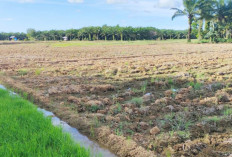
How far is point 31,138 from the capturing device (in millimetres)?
3312

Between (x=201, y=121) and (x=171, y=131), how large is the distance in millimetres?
737

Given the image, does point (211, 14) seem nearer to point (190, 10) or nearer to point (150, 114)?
point (190, 10)

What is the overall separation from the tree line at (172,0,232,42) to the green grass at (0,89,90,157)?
33.4 m

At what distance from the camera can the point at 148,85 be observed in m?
7.16

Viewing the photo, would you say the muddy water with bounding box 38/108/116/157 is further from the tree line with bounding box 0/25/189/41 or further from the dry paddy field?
the tree line with bounding box 0/25/189/41

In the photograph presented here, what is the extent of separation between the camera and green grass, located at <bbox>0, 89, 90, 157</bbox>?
116 inches

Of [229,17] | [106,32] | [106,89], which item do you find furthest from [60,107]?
[106,32]

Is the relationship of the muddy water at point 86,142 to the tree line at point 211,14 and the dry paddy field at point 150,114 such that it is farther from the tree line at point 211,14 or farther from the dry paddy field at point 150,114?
the tree line at point 211,14

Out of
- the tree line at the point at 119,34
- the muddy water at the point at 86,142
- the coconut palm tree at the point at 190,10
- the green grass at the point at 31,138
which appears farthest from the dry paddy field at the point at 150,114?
the tree line at the point at 119,34

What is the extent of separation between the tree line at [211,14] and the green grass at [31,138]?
110 ft

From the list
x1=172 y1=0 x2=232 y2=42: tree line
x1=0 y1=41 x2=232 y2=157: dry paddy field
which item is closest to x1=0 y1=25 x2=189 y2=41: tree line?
x1=172 y1=0 x2=232 y2=42: tree line

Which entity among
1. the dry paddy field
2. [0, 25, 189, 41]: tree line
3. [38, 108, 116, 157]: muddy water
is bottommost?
[38, 108, 116, 157]: muddy water

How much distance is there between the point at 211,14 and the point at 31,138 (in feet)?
125

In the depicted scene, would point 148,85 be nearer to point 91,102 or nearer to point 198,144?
point 91,102
